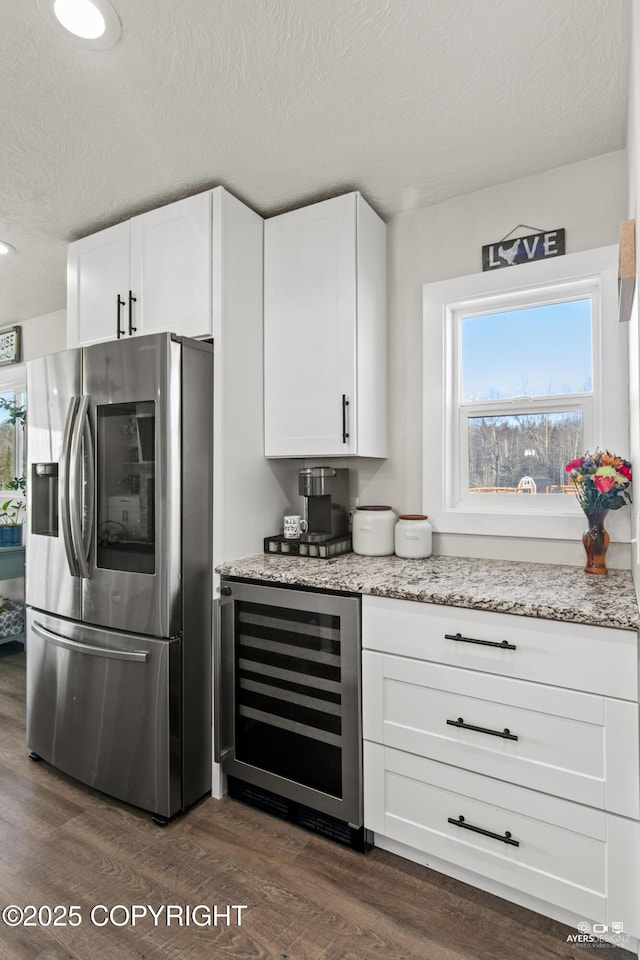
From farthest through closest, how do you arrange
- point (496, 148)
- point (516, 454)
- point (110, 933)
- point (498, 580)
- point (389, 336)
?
point (389, 336), point (516, 454), point (496, 148), point (498, 580), point (110, 933)

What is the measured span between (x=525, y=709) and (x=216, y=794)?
1322mm

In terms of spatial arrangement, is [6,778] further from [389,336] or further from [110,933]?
[389,336]

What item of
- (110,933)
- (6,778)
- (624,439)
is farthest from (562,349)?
(6,778)

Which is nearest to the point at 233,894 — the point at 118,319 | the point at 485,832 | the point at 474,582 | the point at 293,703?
the point at 293,703

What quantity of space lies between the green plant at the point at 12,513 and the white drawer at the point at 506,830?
11.3 feet

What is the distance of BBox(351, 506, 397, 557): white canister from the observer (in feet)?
7.51

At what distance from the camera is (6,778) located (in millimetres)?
2240

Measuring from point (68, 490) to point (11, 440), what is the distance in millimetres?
2617

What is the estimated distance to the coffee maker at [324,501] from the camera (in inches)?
89.0

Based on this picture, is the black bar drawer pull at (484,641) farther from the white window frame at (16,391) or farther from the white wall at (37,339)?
the white window frame at (16,391)

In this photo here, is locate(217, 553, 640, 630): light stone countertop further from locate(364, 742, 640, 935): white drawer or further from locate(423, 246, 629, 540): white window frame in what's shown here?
locate(364, 742, 640, 935): white drawer

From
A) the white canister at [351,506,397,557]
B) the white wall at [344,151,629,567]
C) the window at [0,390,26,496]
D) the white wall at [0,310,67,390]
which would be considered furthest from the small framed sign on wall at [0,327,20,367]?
the white canister at [351,506,397,557]

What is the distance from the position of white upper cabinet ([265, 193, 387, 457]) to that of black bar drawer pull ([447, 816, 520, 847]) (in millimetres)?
1348

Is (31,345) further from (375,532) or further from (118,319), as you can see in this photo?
(375,532)
